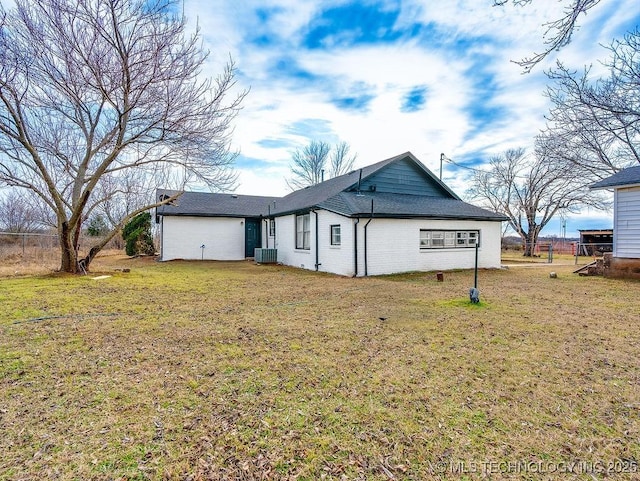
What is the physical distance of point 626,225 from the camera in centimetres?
1071

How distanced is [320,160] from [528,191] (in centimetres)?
1834

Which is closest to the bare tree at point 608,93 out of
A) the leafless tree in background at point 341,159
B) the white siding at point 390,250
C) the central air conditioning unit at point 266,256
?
the white siding at point 390,250

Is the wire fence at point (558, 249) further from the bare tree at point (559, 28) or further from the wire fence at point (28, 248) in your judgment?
the wire fence at point (28, 248)

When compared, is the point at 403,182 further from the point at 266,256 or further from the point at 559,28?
the point at 559,28

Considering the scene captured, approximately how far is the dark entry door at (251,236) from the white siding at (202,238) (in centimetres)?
25

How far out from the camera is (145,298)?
7.31 m

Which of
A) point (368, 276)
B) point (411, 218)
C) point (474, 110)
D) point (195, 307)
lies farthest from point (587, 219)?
point (195, 307)

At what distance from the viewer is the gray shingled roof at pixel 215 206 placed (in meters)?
17.9

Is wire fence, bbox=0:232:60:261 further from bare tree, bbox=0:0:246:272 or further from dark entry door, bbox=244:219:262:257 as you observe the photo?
dark entry door, bbox=244:219:262:257

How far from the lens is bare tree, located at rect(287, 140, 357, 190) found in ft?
108

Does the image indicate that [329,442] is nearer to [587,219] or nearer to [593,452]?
[593,452]

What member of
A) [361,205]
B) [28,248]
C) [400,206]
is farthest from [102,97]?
[28,248]

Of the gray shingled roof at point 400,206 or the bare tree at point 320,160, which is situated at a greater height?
the bare tree at point 320,160

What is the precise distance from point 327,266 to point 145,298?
6.76 m
